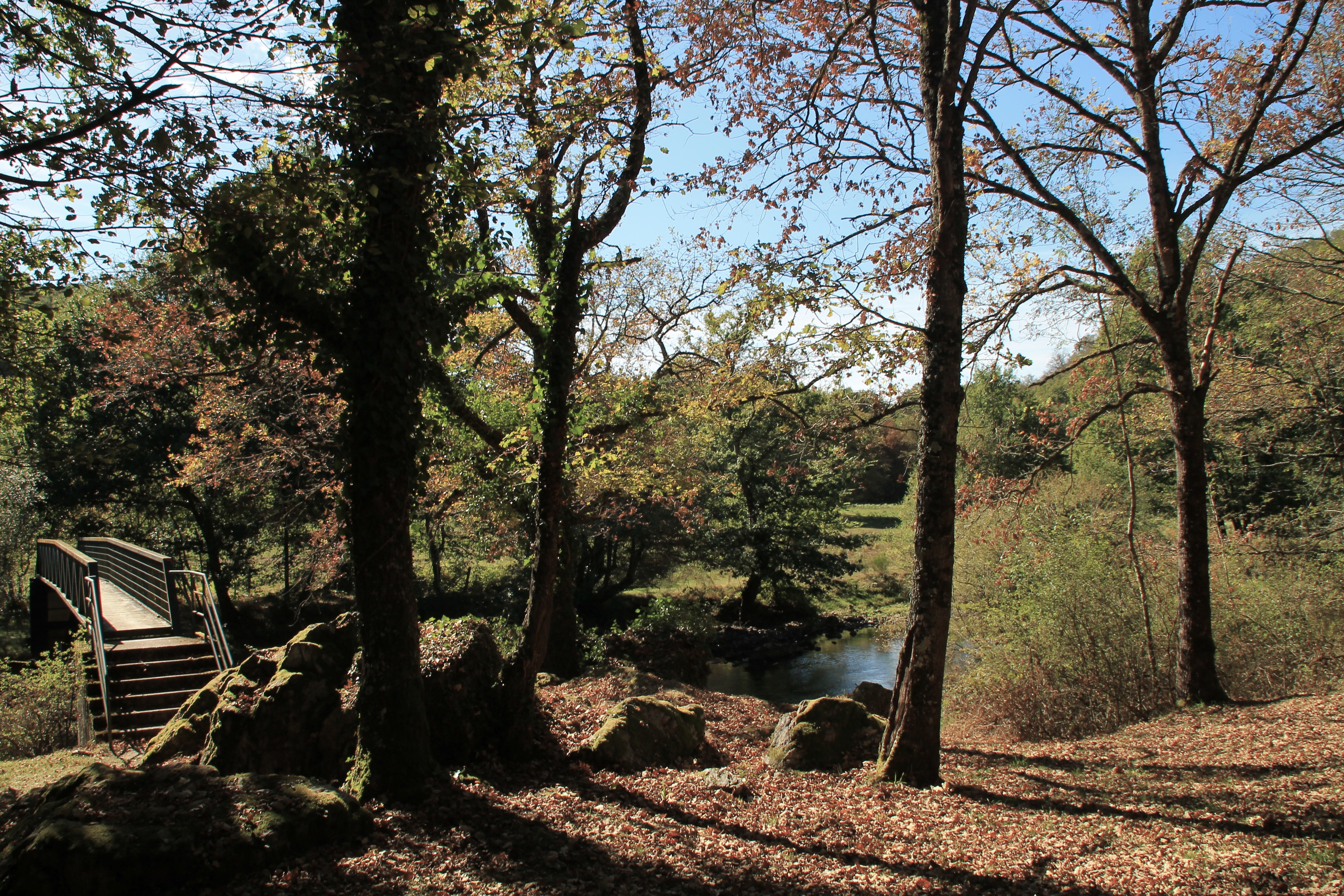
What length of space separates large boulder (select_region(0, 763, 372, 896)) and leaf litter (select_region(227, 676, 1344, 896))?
0.56 feet

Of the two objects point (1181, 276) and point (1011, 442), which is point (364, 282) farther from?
point (1181, 276)

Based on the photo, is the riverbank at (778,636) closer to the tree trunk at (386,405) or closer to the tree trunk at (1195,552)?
the tree trunk at (1195,552)

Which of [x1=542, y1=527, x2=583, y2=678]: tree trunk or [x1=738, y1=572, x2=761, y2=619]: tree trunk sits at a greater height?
[x1=542, y1=527, x2=583, y2=678]: tree trunk

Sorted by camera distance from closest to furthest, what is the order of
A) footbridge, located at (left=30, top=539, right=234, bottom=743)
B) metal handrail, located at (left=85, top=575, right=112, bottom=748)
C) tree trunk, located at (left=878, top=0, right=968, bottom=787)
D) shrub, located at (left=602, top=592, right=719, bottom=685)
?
tree trunk, located at (left=878, top=0, right=968, bottom=787) → metal handrail, located at (left=85, top=575, right=112, bottom=748) → footbridge, located at (left=30, top=539, right=234, bottom=743) → shrub, located at (left=602, top=592, right=719, bottom=685)

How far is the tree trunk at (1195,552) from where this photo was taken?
9445 mm

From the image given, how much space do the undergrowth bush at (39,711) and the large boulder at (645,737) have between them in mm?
8135

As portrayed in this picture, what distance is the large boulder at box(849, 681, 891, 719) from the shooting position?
415 inches

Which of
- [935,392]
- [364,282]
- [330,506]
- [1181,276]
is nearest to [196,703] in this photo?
[330,506]

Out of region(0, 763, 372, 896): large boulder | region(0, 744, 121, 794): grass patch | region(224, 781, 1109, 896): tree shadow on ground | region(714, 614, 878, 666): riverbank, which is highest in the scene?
region(0, 763, 372, 896): large boulder

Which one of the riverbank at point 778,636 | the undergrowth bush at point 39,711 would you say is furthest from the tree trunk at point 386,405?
the riverbank at point 778,636

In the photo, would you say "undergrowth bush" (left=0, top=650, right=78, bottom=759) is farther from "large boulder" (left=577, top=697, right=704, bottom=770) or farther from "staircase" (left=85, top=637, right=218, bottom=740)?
"large boulder" (left=577, top=697, right=704, bottom=770)

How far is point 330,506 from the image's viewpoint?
761 cm

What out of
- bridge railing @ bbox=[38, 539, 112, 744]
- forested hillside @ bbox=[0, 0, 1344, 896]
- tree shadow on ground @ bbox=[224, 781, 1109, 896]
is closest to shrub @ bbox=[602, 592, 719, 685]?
forested hillside @ bbox=[0, 0, 1344, 896]

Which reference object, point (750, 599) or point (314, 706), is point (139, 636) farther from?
point (750, 599)
